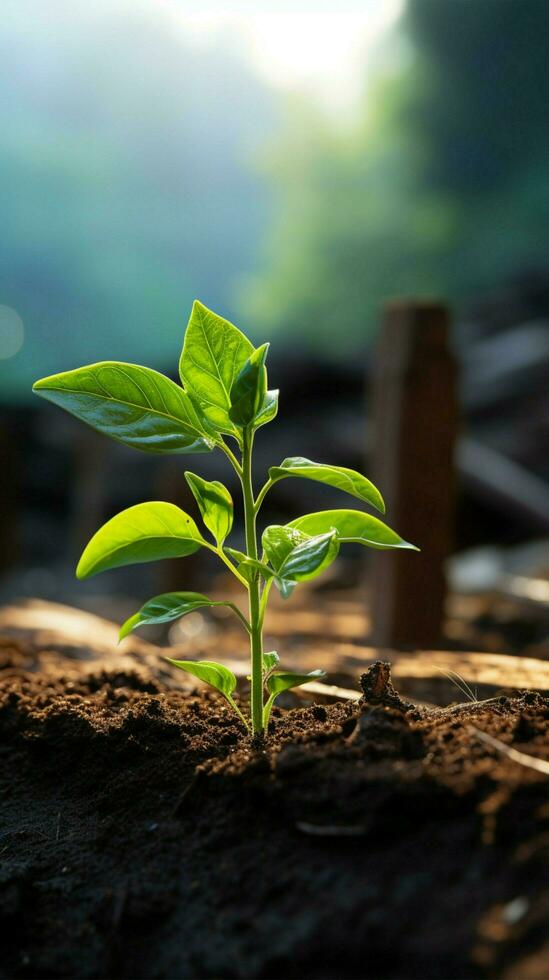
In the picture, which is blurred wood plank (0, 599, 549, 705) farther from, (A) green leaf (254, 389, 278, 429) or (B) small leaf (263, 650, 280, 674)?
(A) green leaf (254, 389, 278, 429)

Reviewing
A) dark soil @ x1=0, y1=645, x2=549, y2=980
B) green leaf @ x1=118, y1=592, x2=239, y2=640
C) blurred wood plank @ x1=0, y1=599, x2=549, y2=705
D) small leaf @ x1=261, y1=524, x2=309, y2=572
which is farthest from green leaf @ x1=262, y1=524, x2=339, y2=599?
blurred wood plank @ x1=0, y1=599, x2=549, y2=705

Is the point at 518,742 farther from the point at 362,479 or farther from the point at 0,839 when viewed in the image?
the point at 0,839

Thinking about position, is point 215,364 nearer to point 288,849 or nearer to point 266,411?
point 266,411

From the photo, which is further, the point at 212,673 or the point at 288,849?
the point at 212,673

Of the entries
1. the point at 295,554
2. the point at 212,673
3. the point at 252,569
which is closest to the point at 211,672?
the point at 212,673

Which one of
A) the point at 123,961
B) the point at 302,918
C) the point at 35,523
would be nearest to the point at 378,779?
the point at 302,918

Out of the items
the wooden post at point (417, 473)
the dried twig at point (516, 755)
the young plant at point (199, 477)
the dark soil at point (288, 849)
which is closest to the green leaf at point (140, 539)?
the young plant at point (199, 477)

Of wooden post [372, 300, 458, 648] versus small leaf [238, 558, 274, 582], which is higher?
wooden post [372, 300, 458, 648]
